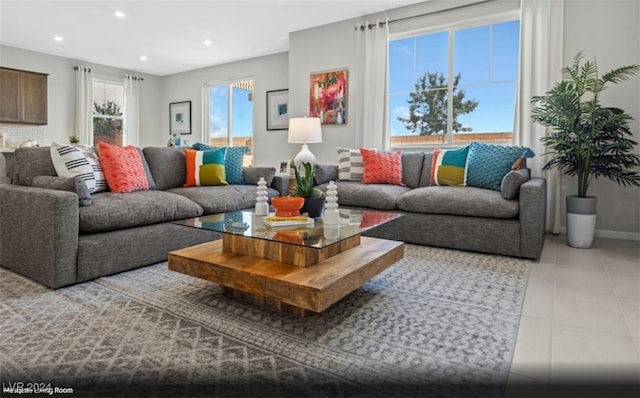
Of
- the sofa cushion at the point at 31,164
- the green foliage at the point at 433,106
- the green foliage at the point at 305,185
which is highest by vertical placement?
the green foliage at the point at 433,106

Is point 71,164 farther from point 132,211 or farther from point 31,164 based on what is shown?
point 132,211

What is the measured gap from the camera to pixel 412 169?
12.6 ft

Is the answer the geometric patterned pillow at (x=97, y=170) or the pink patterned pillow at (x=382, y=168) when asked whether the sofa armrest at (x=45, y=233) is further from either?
the pink patterned pillow at (x=382, y=168)

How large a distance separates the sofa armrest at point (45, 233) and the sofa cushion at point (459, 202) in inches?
94.1

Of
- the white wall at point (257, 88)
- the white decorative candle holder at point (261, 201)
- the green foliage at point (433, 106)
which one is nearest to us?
the white decorative candle holder at point (261, 201)

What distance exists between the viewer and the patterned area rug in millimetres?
1208

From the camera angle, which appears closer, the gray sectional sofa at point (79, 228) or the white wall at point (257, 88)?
the gray sectional sofa at point (79, 228)

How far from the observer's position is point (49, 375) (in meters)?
1.24

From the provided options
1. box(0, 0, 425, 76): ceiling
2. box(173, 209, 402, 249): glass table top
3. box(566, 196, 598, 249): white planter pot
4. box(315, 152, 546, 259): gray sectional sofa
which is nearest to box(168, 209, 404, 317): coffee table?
box(173, 209, 402, 249): glass table top

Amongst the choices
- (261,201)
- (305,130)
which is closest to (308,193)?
(261,201)

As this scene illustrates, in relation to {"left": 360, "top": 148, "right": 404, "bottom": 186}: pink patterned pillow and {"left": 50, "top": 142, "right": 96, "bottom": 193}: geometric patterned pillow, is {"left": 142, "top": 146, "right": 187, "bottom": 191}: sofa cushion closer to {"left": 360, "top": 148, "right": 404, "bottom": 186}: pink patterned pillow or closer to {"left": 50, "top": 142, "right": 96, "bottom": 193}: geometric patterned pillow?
{"left": 50, "top": 142, "right": 96, "bottom": 193}: geometric patterned pillow

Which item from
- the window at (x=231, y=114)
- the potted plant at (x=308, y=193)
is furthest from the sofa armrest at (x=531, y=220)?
the window at (x=231, y=114)

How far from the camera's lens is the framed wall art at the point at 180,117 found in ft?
24.0

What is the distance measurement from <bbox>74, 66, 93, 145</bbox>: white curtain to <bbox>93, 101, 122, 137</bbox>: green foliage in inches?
10.3
